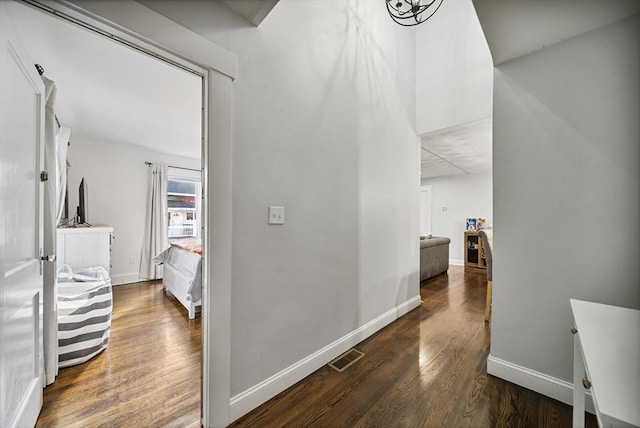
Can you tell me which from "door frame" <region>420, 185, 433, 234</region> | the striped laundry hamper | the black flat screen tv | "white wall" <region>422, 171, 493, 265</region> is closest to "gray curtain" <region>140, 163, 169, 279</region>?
the black flat screen tv

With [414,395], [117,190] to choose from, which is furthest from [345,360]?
[117,190]

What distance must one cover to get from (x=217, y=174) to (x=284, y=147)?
0.49m

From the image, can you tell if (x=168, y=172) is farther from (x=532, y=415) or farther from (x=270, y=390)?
(x=532, y=415)

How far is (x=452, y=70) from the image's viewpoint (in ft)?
8.99

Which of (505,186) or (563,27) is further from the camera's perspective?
(505,186)

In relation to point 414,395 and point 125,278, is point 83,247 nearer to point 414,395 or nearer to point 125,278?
point 125,278

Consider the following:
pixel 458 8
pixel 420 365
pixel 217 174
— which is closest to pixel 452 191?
pixel 458 8

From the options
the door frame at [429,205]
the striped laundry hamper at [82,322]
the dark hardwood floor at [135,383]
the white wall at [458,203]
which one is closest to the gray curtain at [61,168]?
the striped laundry hamper at [82,322]

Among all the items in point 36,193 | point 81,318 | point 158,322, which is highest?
point 36,193

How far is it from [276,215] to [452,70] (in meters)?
2.66

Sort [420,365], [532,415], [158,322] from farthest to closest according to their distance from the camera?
[158,322]
[420,365]
[532,415]

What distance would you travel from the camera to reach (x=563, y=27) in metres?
1.44

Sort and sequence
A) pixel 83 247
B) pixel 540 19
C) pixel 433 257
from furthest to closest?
1. pixel 433 257
2. pixel 83 247
3. pixel 540 19

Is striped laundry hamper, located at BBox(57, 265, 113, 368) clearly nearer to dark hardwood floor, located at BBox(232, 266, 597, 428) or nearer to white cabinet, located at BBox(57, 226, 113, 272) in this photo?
white cabinet, located at BBox(57, 226, 113, 272)
